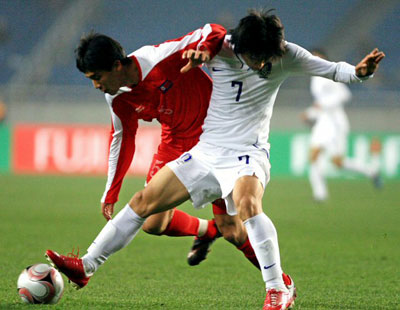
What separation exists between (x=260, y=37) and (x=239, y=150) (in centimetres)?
74

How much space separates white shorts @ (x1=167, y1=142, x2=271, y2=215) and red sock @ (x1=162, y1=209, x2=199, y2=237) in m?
1.03

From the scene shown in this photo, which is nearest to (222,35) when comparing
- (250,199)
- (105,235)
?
(250,199)

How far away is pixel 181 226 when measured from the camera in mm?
5605

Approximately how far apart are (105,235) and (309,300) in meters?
1.31

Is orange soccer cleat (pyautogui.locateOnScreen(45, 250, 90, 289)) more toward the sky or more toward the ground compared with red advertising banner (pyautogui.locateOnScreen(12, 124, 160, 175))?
more toward the sky

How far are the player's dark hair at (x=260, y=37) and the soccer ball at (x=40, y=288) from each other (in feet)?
5.61

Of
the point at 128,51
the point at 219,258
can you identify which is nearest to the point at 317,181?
the point at 219,258

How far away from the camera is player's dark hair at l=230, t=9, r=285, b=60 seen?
4.13m

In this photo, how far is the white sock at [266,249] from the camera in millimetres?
4113

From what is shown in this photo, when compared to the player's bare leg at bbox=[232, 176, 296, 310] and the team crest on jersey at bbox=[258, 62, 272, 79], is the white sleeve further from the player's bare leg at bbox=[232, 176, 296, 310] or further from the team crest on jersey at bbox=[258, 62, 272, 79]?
the player's bare leg at bbox=[232, 176, 296, 310]

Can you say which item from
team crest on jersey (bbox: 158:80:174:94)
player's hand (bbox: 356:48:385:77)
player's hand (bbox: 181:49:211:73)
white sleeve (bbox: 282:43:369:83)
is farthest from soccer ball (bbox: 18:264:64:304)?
player's hand (bbox: 356:48:385:77)

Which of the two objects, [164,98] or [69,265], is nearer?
[69,265]

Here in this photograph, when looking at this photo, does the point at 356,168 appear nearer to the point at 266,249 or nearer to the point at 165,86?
the point at 165,86

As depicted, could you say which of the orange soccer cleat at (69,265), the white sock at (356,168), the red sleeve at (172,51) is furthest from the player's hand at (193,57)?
the white sock at (356,168)
